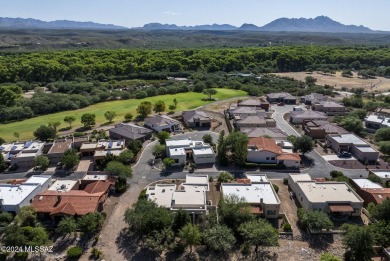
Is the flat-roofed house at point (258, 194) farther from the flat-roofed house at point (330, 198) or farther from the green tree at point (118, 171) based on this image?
the green tree at point (118, 171)

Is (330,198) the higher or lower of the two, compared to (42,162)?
higher

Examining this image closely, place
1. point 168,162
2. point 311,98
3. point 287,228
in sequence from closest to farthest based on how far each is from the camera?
1. point 287,228
2. point 168,162
3. point 311,98

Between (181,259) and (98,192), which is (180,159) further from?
(181,259)

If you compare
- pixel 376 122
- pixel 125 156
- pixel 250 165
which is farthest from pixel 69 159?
pixel 376 122

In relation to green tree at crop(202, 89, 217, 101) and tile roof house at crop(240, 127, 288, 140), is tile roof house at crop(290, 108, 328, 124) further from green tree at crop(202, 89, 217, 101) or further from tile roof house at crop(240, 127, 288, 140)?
green tree at crop(202, 89, 217, 101)

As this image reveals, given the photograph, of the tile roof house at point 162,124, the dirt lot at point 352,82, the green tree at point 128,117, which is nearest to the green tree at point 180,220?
the tile roof house at point 162,124

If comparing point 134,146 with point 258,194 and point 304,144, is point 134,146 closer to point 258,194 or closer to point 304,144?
point 258,194

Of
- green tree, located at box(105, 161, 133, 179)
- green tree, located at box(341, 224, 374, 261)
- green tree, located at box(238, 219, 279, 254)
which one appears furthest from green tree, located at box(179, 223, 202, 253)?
green tree, located at box(105, 161, 133, 179)
